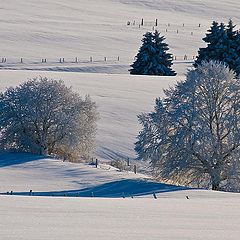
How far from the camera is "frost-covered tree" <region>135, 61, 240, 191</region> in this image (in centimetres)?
2139

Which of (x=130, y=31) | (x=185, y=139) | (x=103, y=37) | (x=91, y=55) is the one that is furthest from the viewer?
(x=130, y=31)

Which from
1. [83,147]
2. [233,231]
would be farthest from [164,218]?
[83,147]

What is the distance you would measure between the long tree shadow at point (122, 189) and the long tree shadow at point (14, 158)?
351 centimetres

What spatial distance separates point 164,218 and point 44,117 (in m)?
15.4

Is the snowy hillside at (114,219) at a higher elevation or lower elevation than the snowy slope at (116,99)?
higher

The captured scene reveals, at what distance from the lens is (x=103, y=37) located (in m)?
70.2

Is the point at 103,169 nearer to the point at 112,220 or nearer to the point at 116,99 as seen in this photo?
the point at 116,99

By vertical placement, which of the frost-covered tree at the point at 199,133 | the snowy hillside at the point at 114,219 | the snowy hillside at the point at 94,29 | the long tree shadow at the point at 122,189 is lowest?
the snowy hillside at the point at 94,29

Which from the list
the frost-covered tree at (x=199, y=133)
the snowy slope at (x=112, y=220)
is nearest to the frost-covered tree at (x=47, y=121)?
the frost-covered tree at (x=199, y=133)

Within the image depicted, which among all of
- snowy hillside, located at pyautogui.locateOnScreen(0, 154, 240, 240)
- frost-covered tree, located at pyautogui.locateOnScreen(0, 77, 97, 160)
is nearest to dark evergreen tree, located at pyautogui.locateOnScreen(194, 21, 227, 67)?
frost-covered tree, located at pyautogui.locateOnScreen(0, 77, 97, 160)

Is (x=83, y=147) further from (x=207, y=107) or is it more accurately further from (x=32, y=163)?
(x=207, y=107)

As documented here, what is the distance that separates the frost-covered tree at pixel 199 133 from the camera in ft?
70.2

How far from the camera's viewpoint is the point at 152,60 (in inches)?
2009

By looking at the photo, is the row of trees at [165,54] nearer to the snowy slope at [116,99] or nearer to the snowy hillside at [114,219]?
the snowy slope at [116,99]
